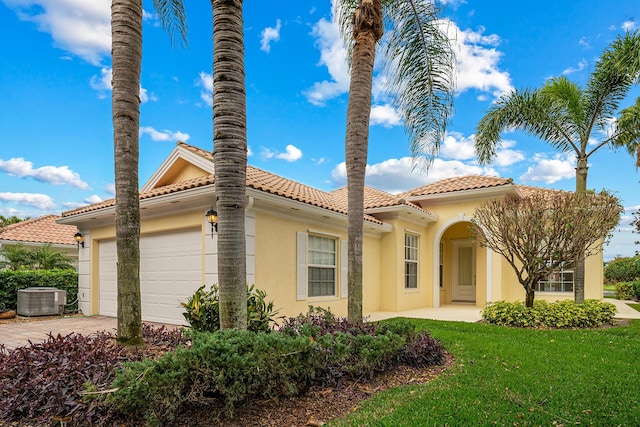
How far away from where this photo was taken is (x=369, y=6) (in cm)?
717

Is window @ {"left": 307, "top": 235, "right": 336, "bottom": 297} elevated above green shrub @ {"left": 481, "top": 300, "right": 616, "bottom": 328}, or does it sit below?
above

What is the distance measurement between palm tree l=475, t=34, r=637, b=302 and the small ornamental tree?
79.5 inches

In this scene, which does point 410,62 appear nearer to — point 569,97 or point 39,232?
point 569,97

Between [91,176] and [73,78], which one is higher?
[73,78]

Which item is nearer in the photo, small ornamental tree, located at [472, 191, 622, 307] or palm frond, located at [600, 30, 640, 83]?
small ornamental tree, located at [472, 191, 622, 307]

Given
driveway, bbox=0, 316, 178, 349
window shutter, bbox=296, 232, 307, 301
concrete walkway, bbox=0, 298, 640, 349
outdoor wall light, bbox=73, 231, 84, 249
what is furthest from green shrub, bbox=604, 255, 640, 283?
outdoor wall light, bbox=73, 231, 84, 249

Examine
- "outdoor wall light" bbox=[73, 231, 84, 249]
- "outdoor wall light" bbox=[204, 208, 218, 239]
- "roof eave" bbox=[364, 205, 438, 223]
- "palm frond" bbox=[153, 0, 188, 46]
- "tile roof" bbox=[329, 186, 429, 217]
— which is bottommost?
"outdoor wall light" bbox=[73, 231, 84, 249]

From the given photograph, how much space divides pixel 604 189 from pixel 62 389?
12.7 m

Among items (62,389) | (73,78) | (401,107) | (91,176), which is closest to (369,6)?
(401,107)

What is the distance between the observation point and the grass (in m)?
4.06

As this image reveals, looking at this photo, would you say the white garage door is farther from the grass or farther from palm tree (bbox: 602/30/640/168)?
palm tree (bbox: 602/30/640/168)

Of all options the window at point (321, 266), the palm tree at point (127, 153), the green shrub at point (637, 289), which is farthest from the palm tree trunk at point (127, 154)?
Answer: the green shrub at point (637, 289)

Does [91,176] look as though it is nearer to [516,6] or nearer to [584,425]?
[584,425]

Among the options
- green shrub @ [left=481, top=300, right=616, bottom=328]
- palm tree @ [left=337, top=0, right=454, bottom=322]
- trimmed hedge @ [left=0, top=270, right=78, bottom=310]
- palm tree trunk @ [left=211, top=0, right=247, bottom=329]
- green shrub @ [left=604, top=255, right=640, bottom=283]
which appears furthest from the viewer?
green shrub @ [left=604, top=255, right=640, bottom=283]
